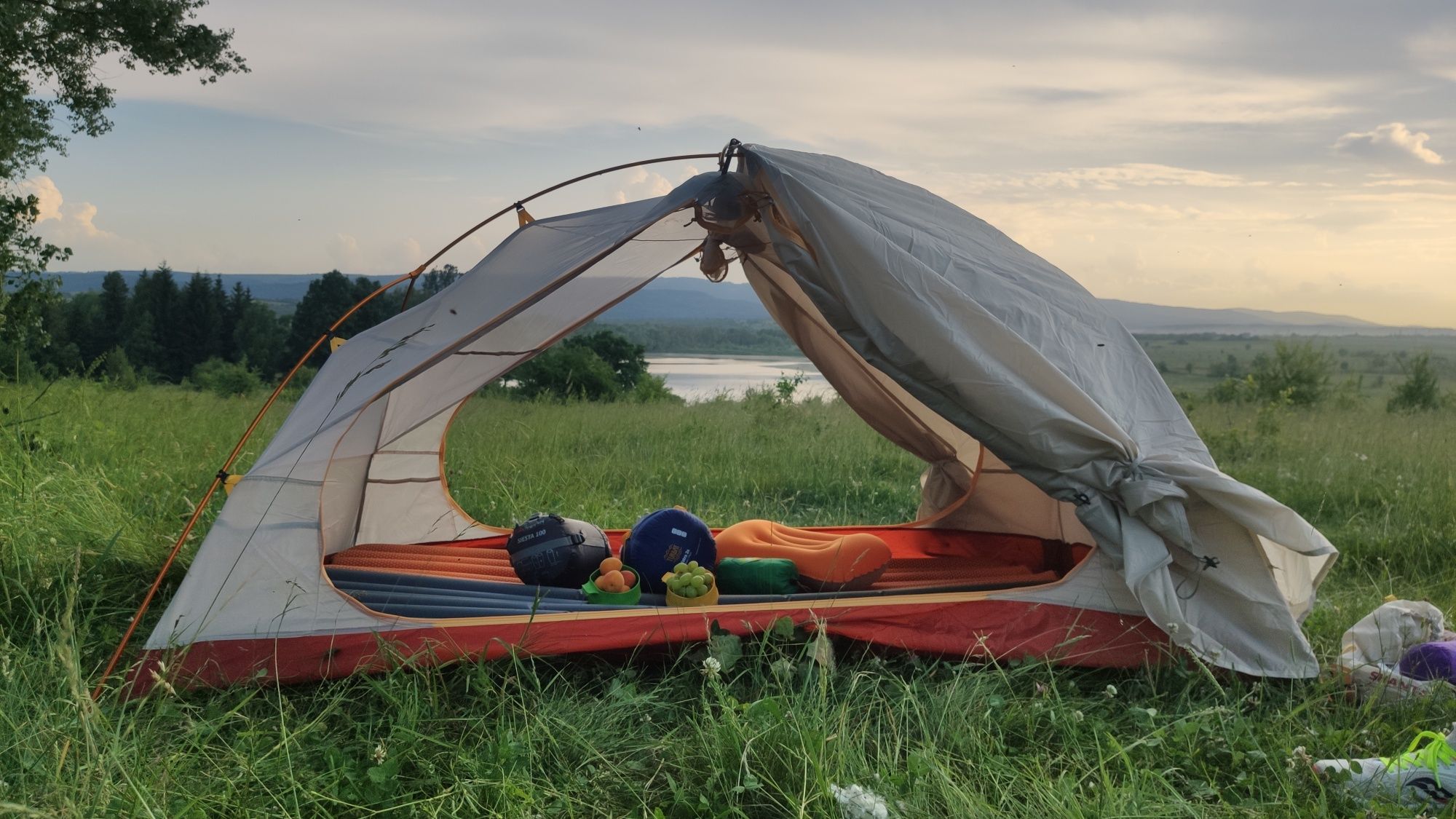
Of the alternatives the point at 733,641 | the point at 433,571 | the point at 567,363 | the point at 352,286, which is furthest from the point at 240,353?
the point at 733,641

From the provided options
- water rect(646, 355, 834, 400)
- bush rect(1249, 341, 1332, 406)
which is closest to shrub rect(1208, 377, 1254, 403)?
bush rect(1249, 341, 1332, 406)

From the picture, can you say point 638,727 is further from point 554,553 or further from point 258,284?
point 258,284

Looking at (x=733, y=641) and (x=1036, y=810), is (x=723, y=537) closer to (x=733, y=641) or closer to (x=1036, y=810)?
(x=733, y=641)

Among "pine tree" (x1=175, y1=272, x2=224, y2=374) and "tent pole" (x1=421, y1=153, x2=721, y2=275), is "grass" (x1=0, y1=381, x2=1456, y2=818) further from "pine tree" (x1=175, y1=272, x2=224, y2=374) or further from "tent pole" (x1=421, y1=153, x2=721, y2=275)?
"pine tree" (x1=175, y1=272, x2=224, y2=374)

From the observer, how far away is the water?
8.78 m

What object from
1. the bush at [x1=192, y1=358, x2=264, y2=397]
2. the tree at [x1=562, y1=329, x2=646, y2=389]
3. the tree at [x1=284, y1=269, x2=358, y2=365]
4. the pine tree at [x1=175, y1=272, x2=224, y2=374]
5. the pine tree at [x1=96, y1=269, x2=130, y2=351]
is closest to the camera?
the bush at [x1=192, y1=358, x2=264, y2=397]

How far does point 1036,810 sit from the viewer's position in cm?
200

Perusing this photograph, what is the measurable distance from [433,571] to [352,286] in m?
16.9

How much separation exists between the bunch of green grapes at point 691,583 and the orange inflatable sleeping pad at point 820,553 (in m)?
0.41

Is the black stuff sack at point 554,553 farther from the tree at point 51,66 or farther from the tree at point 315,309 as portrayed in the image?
the tree at point 315,309

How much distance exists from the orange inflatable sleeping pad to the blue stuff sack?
0.76 feet

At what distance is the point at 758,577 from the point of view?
324cm

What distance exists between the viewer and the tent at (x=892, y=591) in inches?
107

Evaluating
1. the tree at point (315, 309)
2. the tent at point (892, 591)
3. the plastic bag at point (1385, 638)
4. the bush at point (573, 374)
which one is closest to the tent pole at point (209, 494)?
the tent at point (892, 591)
